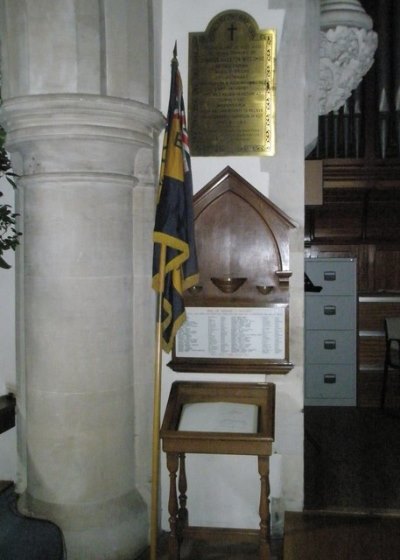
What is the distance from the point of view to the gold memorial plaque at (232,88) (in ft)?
11.5

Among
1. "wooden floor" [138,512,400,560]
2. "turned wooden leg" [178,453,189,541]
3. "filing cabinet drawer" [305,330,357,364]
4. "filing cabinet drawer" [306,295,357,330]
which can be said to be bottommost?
"wooden floor" [138,512,400,560]

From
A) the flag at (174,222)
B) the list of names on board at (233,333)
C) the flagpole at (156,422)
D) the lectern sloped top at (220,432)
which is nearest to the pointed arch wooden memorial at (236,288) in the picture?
the list of names on board at (233,333)

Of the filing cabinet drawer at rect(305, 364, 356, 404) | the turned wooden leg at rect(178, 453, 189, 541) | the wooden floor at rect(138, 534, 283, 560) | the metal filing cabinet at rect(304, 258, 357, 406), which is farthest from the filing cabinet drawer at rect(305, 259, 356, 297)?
the wooden floor at rect(138, 534, 283, 560)

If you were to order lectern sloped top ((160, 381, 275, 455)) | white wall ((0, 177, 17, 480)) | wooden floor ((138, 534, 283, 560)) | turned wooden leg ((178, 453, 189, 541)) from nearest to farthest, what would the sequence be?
lectern sloped top ((160, 381, 275, 455)), wooden floor ((138, 534, 283, 560)), turned wooden leg ((178, 453, 189, 541)), white wall ((0, 177, 17, 480))

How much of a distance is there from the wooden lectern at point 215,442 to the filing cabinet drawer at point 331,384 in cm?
265

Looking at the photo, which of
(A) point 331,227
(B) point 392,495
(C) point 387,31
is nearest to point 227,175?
(B) point 392,495

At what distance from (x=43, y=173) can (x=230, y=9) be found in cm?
138

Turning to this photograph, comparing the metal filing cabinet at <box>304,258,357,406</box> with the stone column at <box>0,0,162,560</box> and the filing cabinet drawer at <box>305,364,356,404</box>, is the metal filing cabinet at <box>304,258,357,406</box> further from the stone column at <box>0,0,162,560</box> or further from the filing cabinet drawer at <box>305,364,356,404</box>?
the stone column at <box>0,0,162,560</box>

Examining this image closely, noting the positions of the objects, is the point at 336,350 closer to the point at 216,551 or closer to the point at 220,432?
the point at 216,551

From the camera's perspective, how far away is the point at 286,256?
3537mm

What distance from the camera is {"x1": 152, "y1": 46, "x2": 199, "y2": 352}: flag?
10.3 feet

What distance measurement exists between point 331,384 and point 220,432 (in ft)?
10.7

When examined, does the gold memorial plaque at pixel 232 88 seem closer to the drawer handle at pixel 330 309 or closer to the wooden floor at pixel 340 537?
the wooden floor at pixel 340 537

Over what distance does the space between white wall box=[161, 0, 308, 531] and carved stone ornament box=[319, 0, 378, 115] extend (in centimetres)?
59
